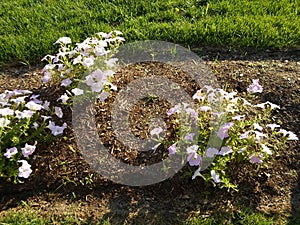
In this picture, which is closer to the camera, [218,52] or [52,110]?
[52,110]

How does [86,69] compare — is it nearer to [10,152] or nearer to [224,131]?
[10,152]

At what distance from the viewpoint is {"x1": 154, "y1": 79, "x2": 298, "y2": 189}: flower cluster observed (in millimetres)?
2832

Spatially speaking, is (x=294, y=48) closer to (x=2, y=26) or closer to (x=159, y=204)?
Result: (x=159, y=204)

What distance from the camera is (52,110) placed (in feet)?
11.2

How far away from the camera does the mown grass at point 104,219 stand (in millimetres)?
2746

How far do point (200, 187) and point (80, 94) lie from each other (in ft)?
3.84

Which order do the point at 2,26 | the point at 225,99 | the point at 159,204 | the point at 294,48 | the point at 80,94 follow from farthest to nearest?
the point at 2,26 < the point at 294,48 < the point at 80,94 < the point at 225,99 < the point at 159,204

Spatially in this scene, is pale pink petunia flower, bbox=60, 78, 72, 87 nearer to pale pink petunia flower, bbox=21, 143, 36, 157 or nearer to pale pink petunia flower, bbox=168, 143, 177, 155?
pale pink petunia flower, bbox=21, 143, 36, 157

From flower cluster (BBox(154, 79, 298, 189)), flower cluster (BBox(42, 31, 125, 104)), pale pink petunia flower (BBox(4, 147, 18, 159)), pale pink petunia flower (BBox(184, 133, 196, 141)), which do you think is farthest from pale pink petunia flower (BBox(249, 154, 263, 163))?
pale pink petunia flower (BBox(4, 147, 18, 159))

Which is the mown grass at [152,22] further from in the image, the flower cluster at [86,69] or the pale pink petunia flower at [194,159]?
the pale pink petunia flower at [194,159]

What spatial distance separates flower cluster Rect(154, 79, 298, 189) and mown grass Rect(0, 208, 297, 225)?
21cm

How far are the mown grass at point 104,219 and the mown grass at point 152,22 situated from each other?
74.6 inches

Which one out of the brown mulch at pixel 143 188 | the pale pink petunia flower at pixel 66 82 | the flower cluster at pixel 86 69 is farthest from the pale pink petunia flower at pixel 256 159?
the pale pink petunia flower at pixel 66 82

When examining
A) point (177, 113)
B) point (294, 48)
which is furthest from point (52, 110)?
point (294, 48)
